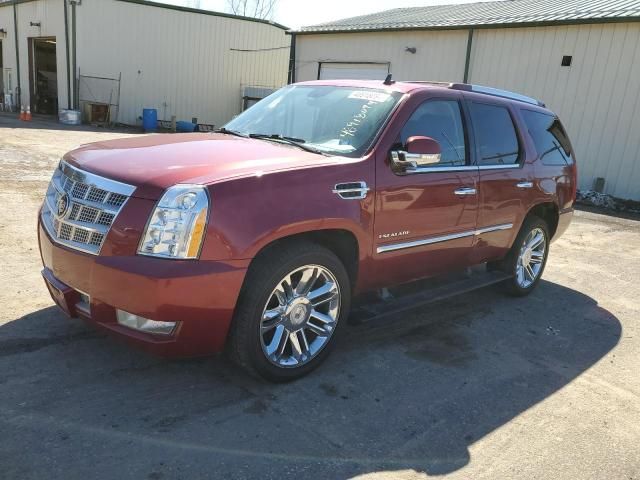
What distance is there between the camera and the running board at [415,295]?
12.8 ft

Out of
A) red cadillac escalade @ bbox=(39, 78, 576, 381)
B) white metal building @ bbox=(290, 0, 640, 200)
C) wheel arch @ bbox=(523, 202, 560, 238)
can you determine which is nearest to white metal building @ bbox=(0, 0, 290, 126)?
white metal building @ bbox=(290, 0, 640, 200)

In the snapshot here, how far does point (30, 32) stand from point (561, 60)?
22.2m

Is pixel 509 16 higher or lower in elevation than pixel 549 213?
higher

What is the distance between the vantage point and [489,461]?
2.90m

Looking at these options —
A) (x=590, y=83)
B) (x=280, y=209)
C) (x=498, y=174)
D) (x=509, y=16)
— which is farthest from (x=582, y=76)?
(x=280, y=209)

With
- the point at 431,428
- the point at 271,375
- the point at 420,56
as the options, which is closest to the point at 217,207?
the point at 271,375

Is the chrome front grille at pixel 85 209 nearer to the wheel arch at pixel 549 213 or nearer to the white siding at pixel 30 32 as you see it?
the wheel arch at pixel 549 213

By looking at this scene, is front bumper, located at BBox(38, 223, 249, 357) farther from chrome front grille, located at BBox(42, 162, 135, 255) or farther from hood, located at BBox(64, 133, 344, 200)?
hood, located at BBox(64, 133, 344, 200)

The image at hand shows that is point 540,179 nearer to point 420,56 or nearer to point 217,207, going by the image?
point 217,207

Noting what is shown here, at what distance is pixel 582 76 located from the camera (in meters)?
12.8

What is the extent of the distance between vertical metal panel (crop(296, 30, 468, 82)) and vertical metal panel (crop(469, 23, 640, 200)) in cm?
124

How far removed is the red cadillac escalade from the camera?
2.86m

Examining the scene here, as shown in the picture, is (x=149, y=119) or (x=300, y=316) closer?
(x=300, y=316)

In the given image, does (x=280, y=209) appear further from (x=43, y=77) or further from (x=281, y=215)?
(x=43, y=77)
